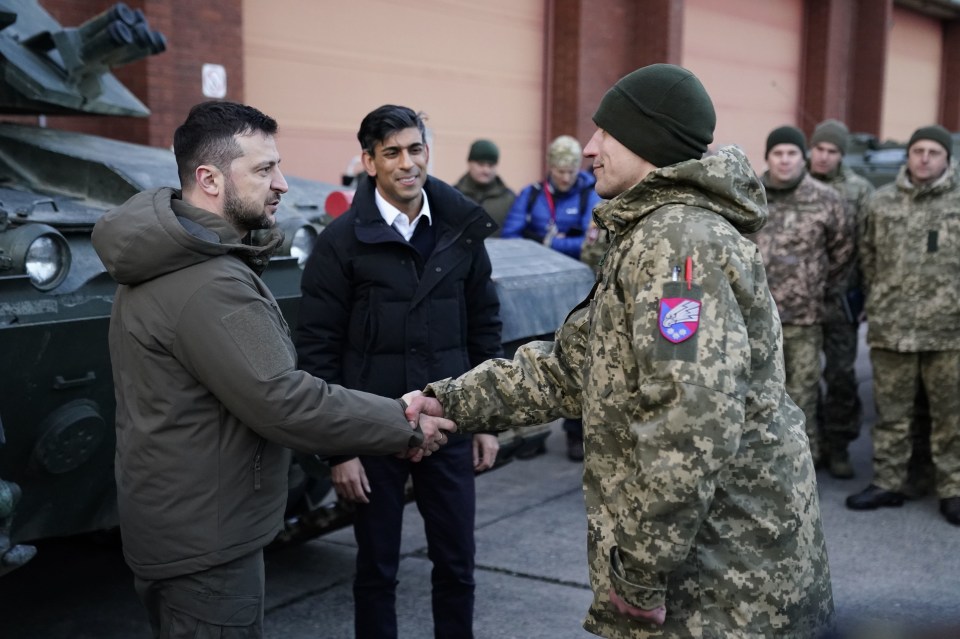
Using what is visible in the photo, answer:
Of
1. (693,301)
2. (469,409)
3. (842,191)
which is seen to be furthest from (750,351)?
(842,191)

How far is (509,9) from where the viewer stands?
40.7 ft

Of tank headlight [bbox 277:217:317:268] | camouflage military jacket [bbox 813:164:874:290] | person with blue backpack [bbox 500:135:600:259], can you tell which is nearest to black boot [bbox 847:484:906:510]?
camouflage military jacket [bbox 813:164:874:290]

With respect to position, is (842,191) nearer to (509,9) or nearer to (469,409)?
(469,409)

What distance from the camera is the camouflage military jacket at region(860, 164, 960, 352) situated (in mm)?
5938

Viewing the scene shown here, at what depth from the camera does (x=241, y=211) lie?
8.93 feet


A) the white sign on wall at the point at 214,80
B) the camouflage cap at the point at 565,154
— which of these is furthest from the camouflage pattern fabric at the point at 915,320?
the white sign on wall at the point at 214,80

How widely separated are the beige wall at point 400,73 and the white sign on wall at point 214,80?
0.51 metres

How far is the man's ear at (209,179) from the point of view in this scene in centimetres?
269

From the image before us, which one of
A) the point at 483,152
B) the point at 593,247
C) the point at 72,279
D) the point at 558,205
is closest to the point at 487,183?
the point at 483,152

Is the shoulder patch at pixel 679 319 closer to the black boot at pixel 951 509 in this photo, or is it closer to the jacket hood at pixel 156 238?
the jacket hood at pixel 156 238

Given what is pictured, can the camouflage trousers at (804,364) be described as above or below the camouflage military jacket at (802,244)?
below

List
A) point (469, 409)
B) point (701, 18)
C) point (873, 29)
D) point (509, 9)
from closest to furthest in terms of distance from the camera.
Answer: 1. point (469, 409)
2. point (509, 9)
3. point (701, 18)
4. point (873, 29)

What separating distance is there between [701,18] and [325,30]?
6.74 metres

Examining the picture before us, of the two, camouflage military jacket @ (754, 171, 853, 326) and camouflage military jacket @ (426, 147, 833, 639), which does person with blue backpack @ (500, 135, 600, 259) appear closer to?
camouflage military jacket @ (754, 171, 853, 326)
